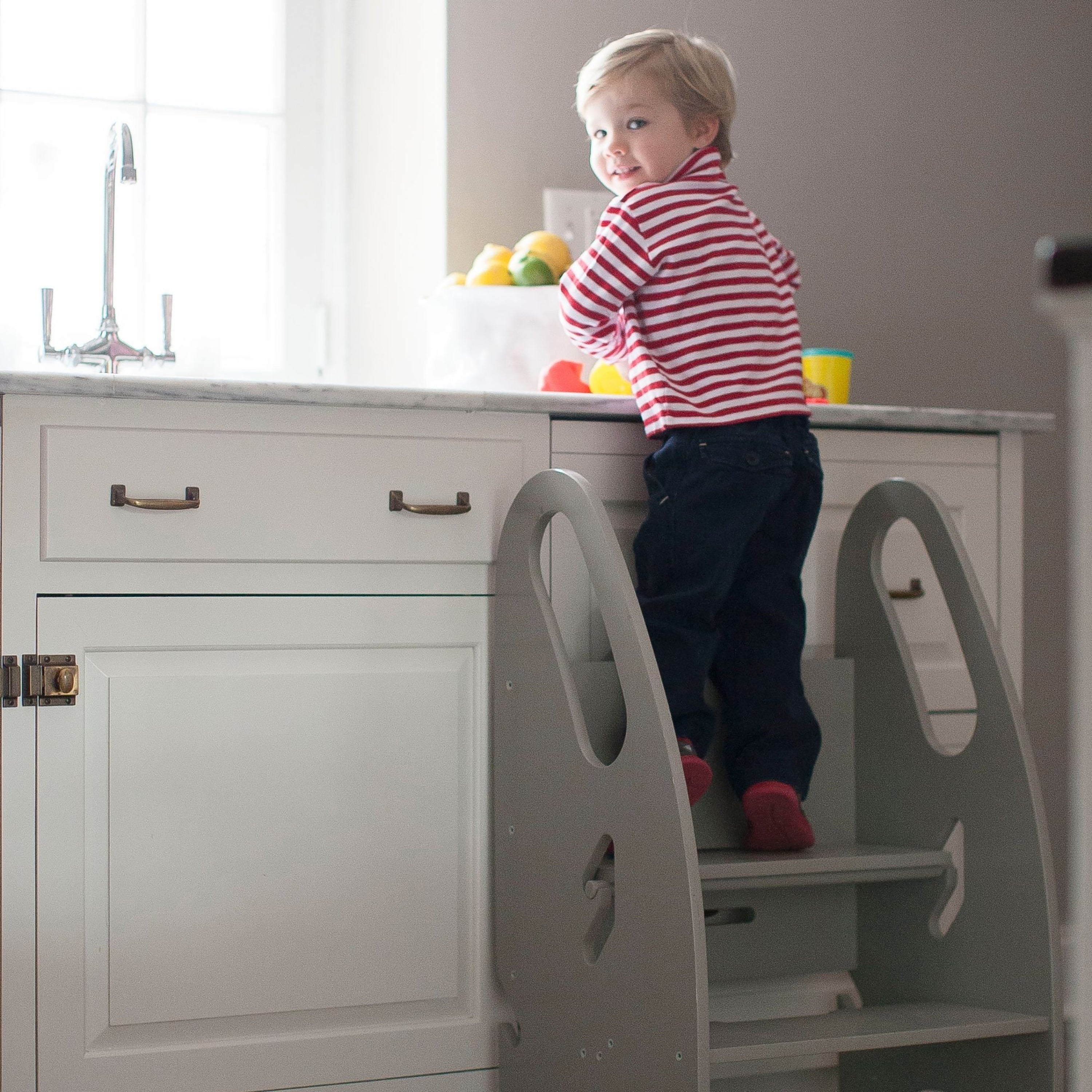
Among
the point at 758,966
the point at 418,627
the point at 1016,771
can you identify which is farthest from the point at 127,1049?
the point at 1016,771

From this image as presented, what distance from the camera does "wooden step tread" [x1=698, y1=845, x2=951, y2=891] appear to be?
4.47 ft

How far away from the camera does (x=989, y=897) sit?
1.43m

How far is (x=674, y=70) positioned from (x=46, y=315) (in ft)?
3.04

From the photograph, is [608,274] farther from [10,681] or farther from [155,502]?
[10,681]

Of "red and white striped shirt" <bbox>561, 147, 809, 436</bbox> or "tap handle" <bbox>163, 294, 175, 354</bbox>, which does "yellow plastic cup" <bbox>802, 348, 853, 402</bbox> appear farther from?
"tap handle" <bbox>163, 294, 175, 354</bbox>

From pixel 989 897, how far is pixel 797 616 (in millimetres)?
383

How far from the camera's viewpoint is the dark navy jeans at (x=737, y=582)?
4.82ft

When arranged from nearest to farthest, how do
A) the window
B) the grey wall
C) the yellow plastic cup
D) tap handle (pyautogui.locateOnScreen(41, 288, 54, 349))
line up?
tap handle (pyautogui.locateOnScreen(41, 288, 54, 349)), the yellow plastic cup, the grey wall, the window

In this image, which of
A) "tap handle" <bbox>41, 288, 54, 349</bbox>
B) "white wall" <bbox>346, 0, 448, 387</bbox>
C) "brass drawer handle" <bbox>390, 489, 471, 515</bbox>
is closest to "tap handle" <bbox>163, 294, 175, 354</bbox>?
"tap handle" <bbox>41, 288, 54, 349</bbox>

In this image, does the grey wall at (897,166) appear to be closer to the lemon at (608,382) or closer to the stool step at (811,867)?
the lemon at (608,382)

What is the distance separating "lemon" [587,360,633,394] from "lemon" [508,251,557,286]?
161 millimetres

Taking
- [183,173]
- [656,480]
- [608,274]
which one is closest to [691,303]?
[608,274]

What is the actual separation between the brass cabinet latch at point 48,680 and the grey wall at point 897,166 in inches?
37.4

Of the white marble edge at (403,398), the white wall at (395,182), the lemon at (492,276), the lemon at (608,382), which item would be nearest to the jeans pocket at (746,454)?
the white marble edge at (403,398)
